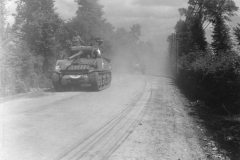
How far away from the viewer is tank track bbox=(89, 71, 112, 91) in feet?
51.9

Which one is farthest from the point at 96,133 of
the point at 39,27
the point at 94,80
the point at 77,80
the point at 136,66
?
the point at 136,66

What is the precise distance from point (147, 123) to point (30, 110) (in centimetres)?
422

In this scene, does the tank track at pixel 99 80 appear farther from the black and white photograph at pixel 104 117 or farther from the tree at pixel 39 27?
the tree at pixel 39 27

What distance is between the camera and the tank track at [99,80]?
15.8 metres

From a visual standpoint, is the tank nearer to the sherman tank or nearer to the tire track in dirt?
the sherman tank

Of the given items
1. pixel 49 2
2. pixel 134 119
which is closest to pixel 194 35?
pixel 49 2

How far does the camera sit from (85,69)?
52.4 feet

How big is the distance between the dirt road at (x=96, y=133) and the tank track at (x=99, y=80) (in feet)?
16.5

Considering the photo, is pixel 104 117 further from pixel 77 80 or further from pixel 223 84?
pixel 77 80

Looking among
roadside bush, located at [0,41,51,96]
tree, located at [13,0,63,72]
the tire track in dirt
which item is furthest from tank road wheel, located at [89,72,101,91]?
tree, located at [13,0,63,72]

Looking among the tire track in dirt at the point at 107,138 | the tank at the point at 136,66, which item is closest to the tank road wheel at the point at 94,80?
the tire track in dirt at the point at 107,138

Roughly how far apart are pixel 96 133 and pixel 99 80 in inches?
390

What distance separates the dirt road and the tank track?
5039mm

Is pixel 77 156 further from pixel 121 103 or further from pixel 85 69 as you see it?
pixel 85 69
